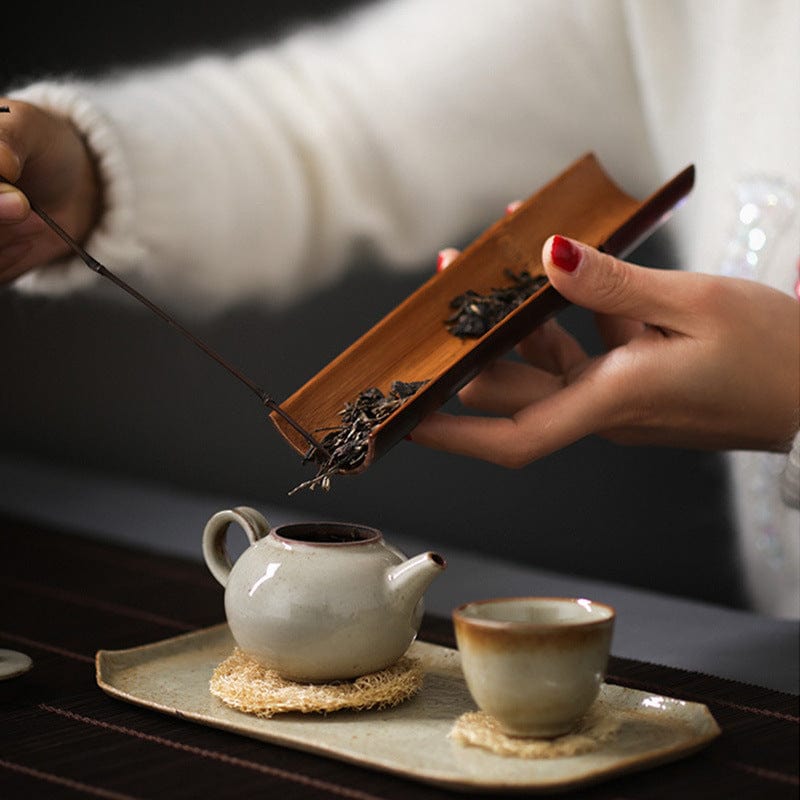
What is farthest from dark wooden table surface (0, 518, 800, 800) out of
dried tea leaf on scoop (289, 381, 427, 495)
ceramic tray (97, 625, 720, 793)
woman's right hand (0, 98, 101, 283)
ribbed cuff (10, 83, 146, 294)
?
ribbed cuff (10, 83, 146, 294)

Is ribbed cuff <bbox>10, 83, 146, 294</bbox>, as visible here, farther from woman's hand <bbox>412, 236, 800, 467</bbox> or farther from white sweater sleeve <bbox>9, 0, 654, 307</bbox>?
woman's hand <bbox>412, 236, 800, 467</bbox>

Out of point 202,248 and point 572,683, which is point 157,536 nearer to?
point 202,248

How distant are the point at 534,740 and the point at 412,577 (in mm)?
182

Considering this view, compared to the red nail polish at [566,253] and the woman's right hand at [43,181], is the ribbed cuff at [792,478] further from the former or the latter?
the woman's right hand at [43,181]

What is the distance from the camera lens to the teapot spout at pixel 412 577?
104cm

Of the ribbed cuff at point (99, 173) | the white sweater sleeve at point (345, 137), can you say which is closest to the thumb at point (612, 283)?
the white sweater sleeve at point (345, 137)

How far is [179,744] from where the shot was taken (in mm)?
1007

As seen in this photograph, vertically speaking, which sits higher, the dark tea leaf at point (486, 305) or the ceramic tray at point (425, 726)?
the dark tea leaf at point (486, 305)

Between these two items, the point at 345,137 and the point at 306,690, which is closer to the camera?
the point at 306,690

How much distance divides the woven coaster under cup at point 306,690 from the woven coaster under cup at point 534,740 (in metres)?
0.08

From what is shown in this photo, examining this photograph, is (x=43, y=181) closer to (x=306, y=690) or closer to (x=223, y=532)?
(x=223, y=532)

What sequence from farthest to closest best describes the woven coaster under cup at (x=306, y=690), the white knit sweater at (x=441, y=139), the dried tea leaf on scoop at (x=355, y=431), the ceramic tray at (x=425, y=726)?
the white knit sweater at (x=441, y=139)
the dried tea leaf on scoop at (x=355, y=431)
the woven coaster under cup at (x=306, y=690)
the ceramic tray at (x=425, y=726)

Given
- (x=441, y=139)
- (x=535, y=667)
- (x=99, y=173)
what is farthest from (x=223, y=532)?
(x=441, y=139)

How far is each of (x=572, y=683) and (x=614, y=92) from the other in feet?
3.65
